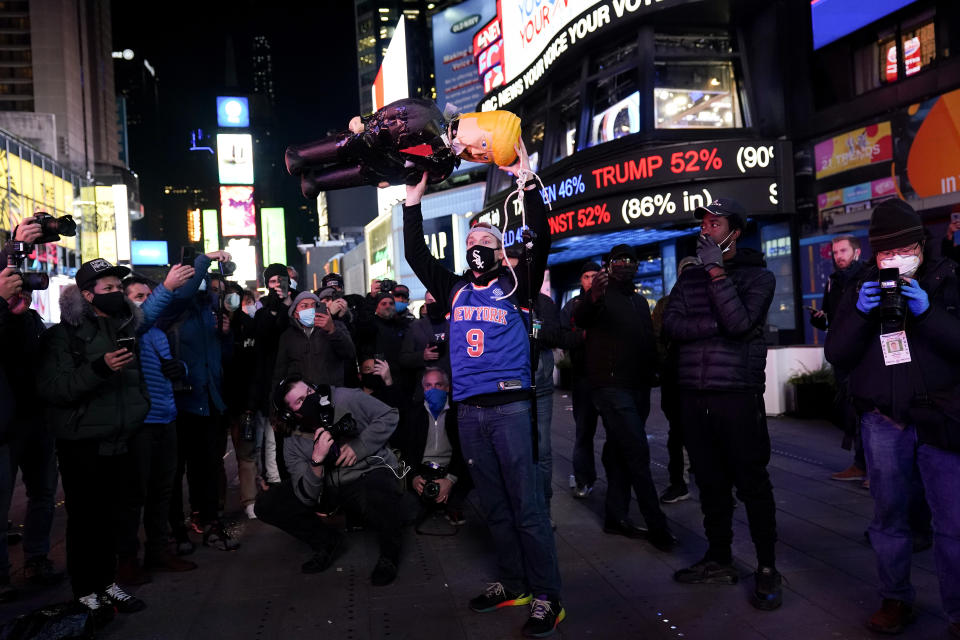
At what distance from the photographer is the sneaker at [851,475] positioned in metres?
7.33

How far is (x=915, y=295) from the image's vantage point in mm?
3553

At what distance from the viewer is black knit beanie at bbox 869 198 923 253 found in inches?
147

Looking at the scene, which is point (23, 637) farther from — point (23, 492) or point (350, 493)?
point (23, 492)

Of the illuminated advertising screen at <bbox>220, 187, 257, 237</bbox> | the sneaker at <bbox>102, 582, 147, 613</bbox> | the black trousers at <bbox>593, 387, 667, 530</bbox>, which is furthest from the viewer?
the illuminated advertising screen at <bbox>220, 187, 257, 237</bbox>

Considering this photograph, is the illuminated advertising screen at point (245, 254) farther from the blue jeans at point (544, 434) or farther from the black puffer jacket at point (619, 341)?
the blue jeans at point (544, 434)

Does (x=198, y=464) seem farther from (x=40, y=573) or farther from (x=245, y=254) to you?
(x=245, y=254)

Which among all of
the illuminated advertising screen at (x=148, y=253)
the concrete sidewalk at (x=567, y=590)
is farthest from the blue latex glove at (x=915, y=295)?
the illuminated advertising screen at (x=148, y=253)

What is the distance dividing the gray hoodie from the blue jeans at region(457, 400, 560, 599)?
1.51 metres

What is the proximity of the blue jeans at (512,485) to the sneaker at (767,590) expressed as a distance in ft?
3.63

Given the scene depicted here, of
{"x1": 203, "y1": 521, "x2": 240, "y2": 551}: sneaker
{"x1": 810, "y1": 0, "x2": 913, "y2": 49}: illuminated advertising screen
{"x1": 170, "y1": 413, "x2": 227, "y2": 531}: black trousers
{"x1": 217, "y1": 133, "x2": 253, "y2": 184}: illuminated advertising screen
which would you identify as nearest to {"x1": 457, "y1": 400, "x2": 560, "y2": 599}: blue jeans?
{"x1": 203, "y1": 521, "x2": 240, "y2": 551}: sneaker

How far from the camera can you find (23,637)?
13.1ft

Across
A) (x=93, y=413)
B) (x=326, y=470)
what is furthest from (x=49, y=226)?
(x=326, y=470)

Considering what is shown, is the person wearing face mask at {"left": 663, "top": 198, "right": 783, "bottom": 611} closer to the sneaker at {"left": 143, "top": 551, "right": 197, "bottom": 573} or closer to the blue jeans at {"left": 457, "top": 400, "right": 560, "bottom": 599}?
the blue jeans at {"left": 457, "top": 400, "right": 560, "bottom": 599}

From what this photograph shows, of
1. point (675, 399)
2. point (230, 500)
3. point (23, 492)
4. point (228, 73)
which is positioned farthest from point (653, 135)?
point (228, 73)
